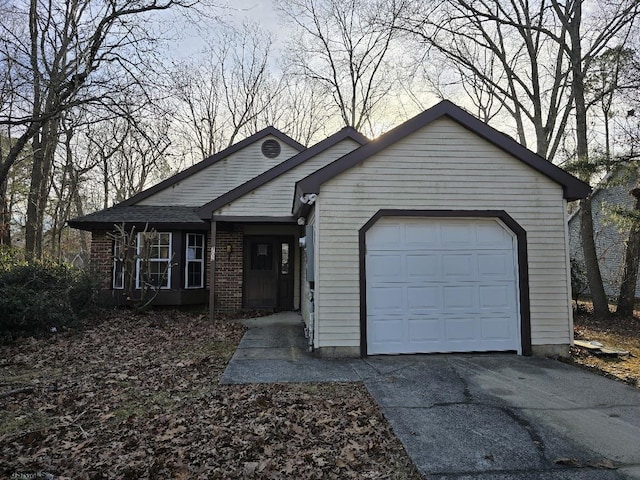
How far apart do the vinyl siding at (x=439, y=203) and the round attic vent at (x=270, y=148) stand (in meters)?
7.20

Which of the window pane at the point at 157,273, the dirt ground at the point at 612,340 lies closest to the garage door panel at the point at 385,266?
the dirt ground at the point at 612,340

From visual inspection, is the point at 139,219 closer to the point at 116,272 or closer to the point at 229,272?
the point at 116,272

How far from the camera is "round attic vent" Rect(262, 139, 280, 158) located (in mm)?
13383

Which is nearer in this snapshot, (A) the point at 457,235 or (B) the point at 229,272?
(A) the point at 457,235

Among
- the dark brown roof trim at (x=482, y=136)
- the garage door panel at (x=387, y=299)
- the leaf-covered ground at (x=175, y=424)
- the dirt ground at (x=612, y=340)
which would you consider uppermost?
the dark brown roof trim at (x=482, y=136)

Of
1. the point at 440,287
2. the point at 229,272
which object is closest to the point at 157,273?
the point at 229,272

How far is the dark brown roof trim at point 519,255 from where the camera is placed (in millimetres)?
6570

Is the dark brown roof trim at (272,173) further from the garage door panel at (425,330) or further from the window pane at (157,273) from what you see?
the garage door panel at (425,330)

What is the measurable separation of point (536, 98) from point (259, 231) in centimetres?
1107

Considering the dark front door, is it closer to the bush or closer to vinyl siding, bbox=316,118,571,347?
the bush

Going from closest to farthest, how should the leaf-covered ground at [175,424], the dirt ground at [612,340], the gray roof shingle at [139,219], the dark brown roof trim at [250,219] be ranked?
the leaf-covered ground at [175,424] → the dirt ground at [612,340] → the dark brown roof trim at [250,219] → the gray roof shingle at [139,219]

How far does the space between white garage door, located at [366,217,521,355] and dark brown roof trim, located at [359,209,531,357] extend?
0.32ft

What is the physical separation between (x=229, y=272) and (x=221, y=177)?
3632 mm

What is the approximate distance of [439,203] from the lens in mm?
6805
